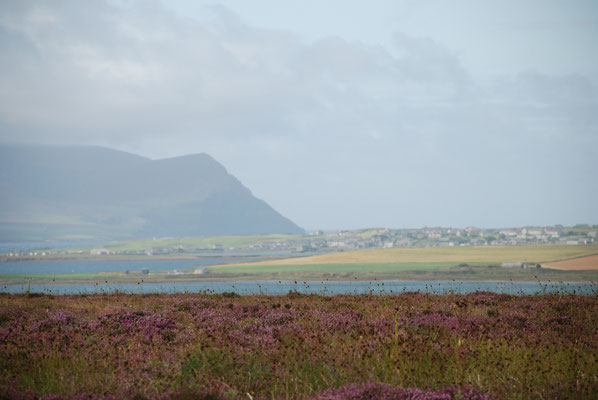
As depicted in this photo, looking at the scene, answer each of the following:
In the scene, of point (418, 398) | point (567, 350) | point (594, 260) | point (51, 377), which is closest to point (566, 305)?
point (567, 350)

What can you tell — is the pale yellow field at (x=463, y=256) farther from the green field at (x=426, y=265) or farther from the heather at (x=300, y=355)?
the heather at (x=300, y=355)

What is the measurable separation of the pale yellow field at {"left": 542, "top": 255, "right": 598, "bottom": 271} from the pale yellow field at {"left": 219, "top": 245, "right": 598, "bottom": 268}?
4.59m

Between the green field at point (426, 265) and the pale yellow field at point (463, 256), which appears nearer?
the green field at point (426, 265)

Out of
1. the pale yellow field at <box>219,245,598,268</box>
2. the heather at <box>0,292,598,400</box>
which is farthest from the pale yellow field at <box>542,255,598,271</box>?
the heather at <box>0,292,598,400</box>

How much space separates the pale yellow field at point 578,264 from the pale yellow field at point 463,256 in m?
4.59

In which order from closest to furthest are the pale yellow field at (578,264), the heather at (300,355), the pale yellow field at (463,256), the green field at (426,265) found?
the heather at (300,355) < the green field at (426,265) < the pale yellow field at (578,264) < the pale yellow field at (463,256)

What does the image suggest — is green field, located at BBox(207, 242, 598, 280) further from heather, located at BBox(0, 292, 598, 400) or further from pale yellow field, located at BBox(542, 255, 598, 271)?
heather, located at BBox(0, 292, 598, 400)

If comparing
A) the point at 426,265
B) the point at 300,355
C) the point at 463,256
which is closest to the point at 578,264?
the point at 426,265

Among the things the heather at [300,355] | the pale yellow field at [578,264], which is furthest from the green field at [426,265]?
the heather at [300,355]

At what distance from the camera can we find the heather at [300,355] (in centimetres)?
848

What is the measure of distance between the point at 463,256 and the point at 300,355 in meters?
165

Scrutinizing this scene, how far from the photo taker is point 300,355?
10164 mm

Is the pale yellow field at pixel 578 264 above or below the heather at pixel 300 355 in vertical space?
below

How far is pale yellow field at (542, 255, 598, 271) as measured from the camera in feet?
412
